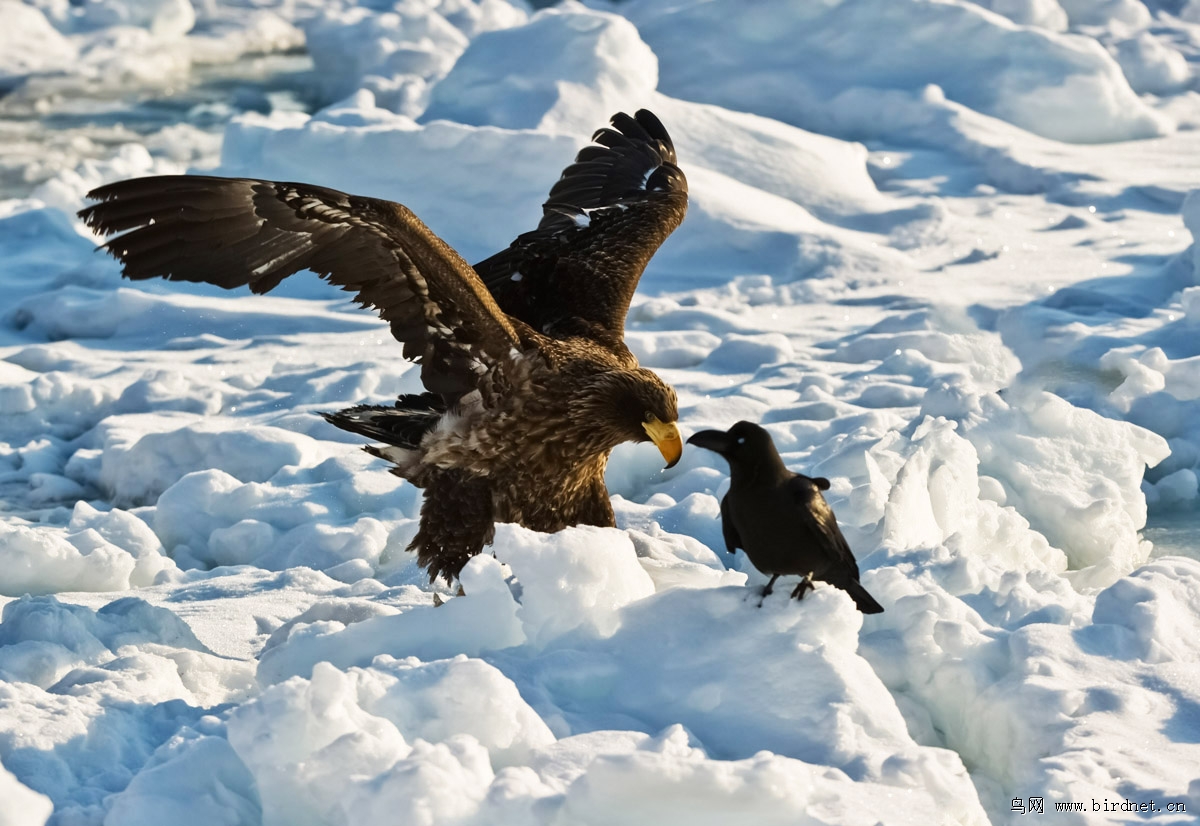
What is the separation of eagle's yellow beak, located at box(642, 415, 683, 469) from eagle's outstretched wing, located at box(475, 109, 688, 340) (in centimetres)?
80

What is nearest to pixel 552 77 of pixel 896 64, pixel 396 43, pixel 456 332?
pixel 896 64

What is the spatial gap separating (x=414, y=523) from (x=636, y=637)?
2.29m

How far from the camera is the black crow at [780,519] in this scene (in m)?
3.33

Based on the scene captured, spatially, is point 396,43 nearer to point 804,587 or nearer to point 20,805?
point 804,587

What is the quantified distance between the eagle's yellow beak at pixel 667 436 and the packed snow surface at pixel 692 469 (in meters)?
0.37

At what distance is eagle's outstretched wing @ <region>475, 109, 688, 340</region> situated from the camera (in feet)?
17.4

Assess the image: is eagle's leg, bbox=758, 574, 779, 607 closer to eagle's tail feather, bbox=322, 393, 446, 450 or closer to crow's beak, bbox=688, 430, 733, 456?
crow's beak, bbox=688, 430, 733, 456

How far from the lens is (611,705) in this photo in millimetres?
3256

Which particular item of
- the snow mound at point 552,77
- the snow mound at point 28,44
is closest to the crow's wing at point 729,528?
the snow mound at point 552,77

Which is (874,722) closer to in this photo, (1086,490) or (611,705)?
(611,705)

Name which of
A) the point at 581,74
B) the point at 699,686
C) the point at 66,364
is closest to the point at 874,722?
the point at 699,686

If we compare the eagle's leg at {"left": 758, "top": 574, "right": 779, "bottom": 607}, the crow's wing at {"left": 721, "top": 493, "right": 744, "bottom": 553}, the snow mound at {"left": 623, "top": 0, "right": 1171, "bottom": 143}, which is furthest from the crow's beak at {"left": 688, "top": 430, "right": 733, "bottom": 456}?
the snow mound at {"left": 623, "top": 0, "right": 1171, "bottom": 143}

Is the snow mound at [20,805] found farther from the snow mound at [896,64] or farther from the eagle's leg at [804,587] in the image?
the snow mound at [896,64]

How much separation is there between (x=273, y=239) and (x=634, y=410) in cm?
121
